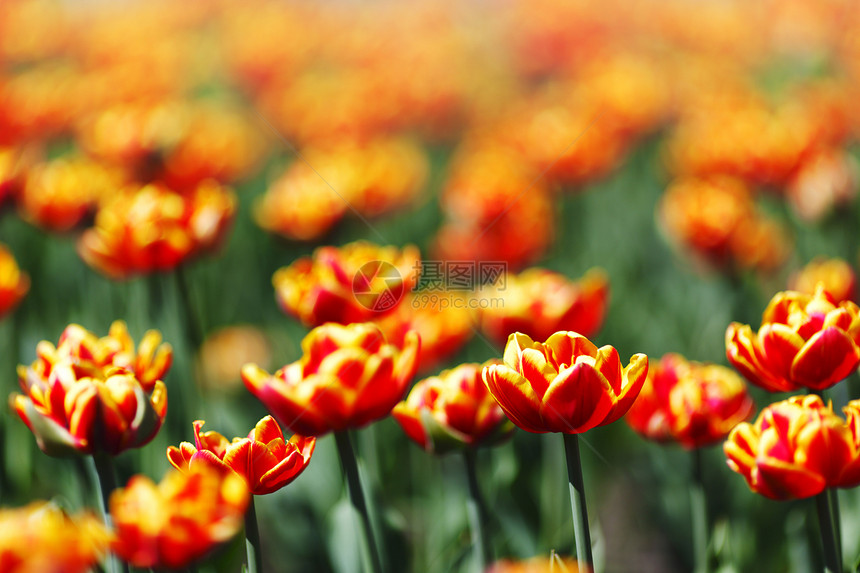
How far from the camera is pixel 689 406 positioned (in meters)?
1.09

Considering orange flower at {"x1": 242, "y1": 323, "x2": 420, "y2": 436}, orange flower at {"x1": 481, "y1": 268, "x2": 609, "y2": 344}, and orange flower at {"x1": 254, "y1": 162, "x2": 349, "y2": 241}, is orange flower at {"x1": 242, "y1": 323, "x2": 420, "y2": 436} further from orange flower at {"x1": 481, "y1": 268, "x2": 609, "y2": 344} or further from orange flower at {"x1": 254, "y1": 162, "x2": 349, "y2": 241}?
orange flower at {"x1": 254, "y1": 162, "x2": 349, "y2": 241}

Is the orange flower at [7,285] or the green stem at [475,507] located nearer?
the green stem at [475,507]

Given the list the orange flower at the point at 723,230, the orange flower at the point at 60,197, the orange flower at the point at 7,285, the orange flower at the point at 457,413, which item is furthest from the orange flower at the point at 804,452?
the orange flower at the point at 60,197

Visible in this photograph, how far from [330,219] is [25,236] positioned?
1.41 meters

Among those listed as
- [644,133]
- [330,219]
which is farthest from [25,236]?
[644,133]

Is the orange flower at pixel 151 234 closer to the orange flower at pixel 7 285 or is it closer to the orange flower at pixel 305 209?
the orange flower at pixel 7 285

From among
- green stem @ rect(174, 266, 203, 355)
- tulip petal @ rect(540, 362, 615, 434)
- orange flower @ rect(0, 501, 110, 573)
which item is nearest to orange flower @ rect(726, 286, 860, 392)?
tulip petal @ rect(540, 362, 615, 434)

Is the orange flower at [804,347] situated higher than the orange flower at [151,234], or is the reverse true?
the orange flower at [151,234]

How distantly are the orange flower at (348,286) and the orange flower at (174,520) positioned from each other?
54 cm

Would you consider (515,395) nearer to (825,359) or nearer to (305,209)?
(825,359)

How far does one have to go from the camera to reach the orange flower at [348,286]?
1213 millimetres

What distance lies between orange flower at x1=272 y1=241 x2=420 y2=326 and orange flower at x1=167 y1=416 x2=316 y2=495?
34cm

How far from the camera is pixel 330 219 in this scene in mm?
1908

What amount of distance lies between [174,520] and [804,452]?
0.66 metres
